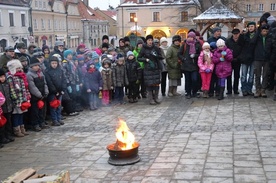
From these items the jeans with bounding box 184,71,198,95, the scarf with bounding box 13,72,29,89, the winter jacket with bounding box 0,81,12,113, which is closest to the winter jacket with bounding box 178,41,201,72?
the jeans with bounding box 184,71,198,95

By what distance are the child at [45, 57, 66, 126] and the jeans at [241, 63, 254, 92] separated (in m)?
5.46

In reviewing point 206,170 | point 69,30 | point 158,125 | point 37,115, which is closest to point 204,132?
point 158,125

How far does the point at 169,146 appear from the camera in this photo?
696 cm

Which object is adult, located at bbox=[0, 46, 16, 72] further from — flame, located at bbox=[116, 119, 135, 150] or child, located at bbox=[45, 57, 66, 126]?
flame, located at bbox=[116, 119, 135, 150]

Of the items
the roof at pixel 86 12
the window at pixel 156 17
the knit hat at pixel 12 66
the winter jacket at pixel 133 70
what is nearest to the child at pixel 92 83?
the winter jacket at pixel 133 70

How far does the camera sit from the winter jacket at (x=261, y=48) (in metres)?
10.7

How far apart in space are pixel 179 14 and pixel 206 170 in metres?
53.2

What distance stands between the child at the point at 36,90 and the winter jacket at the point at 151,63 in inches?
126

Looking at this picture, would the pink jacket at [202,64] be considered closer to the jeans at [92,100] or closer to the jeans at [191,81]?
the jeans at [191,81]

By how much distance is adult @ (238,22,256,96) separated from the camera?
11141mm

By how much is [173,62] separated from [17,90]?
5.41 metres

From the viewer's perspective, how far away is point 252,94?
11.6 m

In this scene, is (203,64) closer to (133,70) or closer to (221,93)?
(221,93)

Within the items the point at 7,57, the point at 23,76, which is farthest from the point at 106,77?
the point at 23,76
